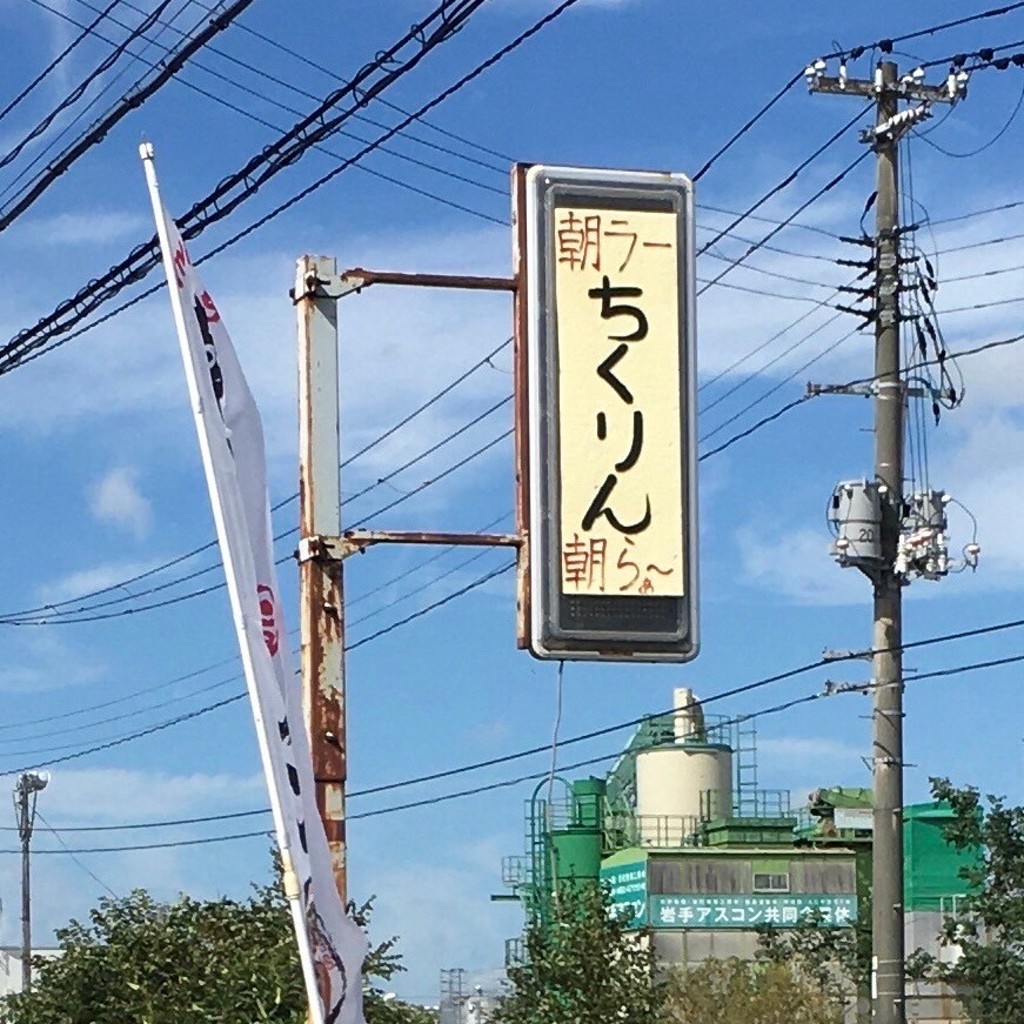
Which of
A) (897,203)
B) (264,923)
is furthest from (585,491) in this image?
(264,923)

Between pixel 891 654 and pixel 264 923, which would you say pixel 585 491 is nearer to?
pixel 891 654

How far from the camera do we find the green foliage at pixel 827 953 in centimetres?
4800

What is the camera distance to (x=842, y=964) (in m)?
50.2

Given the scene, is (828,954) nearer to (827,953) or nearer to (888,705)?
(827,953)

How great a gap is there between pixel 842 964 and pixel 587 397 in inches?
1646

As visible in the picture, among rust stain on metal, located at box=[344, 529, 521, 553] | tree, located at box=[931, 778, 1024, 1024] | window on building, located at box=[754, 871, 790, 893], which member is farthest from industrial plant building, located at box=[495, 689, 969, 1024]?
rust stain on metal, located at box=[344, 529, 521, 553]

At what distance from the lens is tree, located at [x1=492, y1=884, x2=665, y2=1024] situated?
32469 millimetres

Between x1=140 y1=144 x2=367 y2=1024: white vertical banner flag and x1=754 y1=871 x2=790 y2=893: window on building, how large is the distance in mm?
52842

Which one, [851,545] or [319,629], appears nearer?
[319,629]

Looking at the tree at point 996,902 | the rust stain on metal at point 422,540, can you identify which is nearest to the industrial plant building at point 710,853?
the tree at point 996,902

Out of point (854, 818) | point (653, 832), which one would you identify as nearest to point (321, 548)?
point (854, 818)

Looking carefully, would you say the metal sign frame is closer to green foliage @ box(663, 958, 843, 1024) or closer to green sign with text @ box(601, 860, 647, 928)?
green foliage @ box(663, 958, 843, 1024)

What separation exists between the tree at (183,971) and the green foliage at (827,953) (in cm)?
1618

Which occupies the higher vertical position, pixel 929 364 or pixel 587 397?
pixel 929 364
